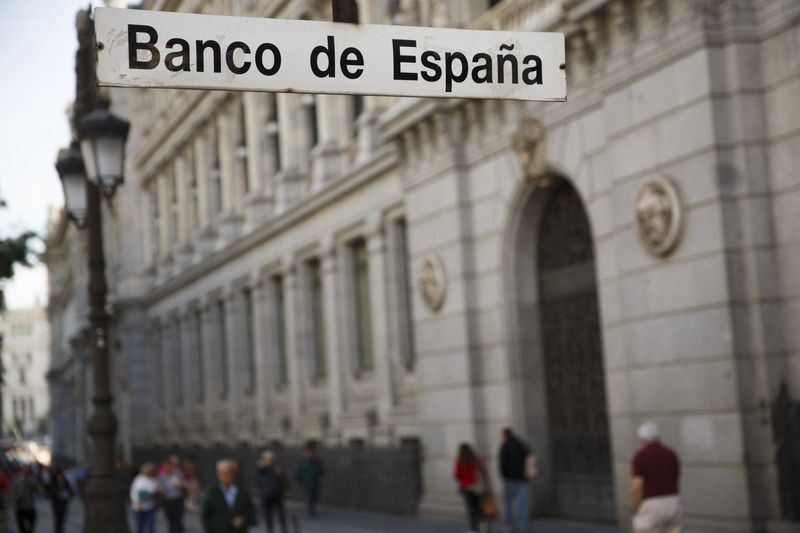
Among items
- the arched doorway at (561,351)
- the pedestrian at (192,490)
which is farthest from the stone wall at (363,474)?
the arched doorway at (561,351)

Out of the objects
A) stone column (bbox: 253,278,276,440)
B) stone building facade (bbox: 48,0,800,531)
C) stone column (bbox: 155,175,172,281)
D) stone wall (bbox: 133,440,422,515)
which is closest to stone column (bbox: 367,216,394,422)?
stone building facade (bbox: 48,0,800,531)

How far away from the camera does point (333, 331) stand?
30.6m

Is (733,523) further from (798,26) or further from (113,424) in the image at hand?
(113,424)

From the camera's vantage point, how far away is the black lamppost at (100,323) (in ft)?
40.4

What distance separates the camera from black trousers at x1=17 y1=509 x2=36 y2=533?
2542cm

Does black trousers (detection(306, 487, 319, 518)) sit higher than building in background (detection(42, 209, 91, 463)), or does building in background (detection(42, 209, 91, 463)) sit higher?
building in background (detection(42, 209, 91, 463))

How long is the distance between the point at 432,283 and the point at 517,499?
4850 mm

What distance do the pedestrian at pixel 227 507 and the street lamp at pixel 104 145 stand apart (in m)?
2.70

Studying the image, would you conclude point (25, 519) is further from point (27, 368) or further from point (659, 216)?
point (27, 368)

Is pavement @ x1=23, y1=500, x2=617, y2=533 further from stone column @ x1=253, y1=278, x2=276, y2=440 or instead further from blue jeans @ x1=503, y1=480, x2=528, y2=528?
stone column @ x1=253, y1=278, x2=276, y2=440

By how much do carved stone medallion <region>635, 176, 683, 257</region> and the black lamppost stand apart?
659 centimetres

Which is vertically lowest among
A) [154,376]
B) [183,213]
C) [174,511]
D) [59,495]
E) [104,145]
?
[174,511]

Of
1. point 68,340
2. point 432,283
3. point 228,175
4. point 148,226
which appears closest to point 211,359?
point 228,175

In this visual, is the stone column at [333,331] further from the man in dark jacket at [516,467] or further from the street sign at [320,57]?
the street sign at [320,57]
